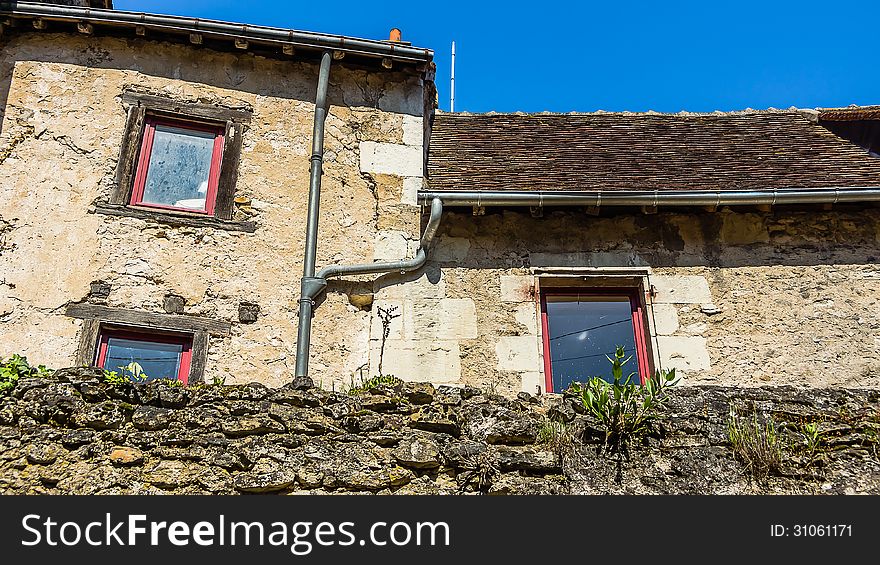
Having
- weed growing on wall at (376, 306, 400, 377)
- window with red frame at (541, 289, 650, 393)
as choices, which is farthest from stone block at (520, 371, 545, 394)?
weed growing on wall at (376, 306, 400, 377)

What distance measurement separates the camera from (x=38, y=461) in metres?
4.16

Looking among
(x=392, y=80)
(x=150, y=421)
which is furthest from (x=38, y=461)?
(x=392, y=80)

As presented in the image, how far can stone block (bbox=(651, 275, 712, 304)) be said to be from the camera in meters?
6.82

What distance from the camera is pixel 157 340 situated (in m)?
6.43

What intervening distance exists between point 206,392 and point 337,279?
2.23 meters

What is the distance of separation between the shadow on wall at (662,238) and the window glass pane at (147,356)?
7.55 feet

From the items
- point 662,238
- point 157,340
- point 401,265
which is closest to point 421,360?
point 401,265

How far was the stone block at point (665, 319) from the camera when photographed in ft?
21.9

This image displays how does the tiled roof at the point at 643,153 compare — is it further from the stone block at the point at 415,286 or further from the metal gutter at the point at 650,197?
the stone block at the point at 415,286

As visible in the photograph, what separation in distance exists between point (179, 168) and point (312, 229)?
1413 mm

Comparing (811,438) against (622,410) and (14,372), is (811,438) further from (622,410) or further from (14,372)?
(14,372)

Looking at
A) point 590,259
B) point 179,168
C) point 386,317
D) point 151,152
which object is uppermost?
point 151,152

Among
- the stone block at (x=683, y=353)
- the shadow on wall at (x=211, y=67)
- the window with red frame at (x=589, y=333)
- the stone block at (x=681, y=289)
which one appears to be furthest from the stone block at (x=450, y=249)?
the stone block at (x=683, y=353)

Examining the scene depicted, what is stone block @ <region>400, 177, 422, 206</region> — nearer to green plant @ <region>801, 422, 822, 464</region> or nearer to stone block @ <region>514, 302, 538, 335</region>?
stone block @ <region>514, 302, 538, 335</region>
